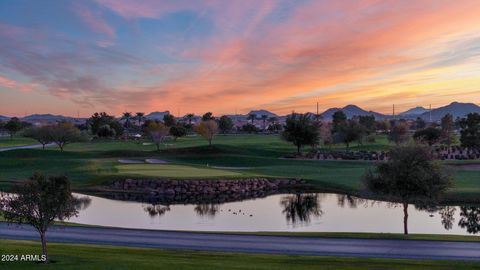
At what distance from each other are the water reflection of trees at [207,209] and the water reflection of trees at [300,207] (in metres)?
6.41

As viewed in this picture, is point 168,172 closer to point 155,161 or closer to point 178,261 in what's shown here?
point 155,161

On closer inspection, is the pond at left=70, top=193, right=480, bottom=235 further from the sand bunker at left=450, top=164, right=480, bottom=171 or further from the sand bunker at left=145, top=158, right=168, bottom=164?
the sand bunker at left=145, top=158, right=168, bottom=164

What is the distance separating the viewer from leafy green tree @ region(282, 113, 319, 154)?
8894cm

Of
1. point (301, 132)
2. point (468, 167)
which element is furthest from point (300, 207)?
point (301, 132)

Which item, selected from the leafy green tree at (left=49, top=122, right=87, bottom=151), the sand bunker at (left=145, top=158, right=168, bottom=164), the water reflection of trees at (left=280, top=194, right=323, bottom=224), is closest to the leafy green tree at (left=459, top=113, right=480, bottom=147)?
the water reflection of trees at (left=280, top=194, right=323, bottom=224)

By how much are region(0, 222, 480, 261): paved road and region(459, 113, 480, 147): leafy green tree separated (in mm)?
72160

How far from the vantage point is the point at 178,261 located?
65.3 feet

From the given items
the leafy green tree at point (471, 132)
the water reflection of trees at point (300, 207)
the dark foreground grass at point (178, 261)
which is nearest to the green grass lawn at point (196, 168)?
the water reflection of trees at point (300, 207)

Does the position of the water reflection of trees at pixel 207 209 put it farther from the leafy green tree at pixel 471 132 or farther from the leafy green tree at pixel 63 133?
the leafy green tree at pixel 471 132

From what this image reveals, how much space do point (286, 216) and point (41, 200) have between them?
25634 millimetres

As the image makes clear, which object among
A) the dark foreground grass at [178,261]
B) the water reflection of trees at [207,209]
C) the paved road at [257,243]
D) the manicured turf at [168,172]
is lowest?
the water reflection of trees at [207,209]

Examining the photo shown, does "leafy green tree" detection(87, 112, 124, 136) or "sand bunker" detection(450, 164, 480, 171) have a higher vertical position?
"leafy green tree" detection(87, 112, 124, 136)

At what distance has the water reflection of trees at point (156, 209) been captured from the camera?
41.8 metres

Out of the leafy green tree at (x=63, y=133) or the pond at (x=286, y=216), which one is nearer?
the pond at (x=286, y=216)
